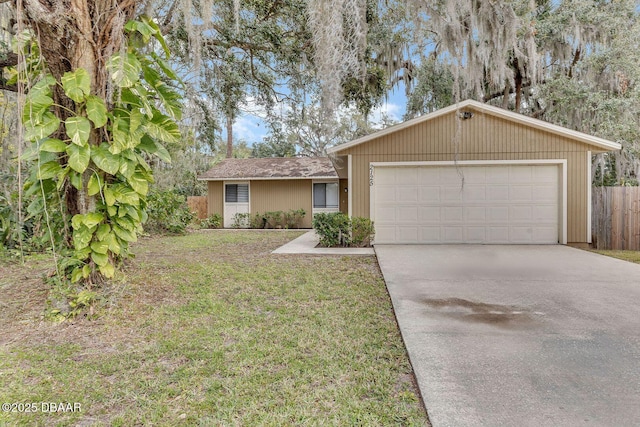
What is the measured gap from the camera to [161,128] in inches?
149

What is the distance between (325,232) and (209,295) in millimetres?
4503

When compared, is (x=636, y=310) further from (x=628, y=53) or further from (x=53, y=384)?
(x=628, y=53)

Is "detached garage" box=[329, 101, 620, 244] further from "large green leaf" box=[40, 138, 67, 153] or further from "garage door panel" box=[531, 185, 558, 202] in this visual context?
"large green leaf" box=[40, 138, 67, 153]

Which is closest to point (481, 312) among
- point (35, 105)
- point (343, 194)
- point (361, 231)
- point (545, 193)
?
point (35, 105)

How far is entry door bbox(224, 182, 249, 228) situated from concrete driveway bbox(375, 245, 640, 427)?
11.2m

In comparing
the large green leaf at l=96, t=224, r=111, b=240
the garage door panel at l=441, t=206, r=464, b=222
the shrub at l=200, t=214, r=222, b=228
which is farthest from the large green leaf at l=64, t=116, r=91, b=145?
the shrub at l=200, t=214, r=222, b=228

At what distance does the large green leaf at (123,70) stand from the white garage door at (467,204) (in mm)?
6270

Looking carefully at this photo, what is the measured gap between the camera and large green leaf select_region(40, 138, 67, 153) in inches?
124

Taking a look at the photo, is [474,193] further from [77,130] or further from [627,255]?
[77,130]

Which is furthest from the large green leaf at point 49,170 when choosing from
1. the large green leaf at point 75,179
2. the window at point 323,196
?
the window at point 323,196

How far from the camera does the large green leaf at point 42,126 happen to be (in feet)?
10.1

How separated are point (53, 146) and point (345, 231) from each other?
20.7ft

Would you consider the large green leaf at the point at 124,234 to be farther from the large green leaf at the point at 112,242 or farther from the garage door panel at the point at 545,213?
the garage door panel at the point at 545,213

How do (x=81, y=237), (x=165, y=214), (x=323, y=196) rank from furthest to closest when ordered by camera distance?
(x=323, y=196), (x=165, y=214), (x=81, y=237)
